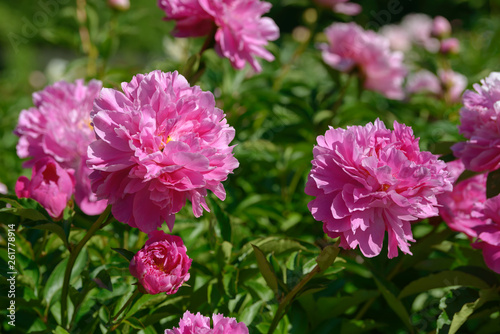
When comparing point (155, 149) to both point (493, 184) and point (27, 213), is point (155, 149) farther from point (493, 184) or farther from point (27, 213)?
point (493, 184)

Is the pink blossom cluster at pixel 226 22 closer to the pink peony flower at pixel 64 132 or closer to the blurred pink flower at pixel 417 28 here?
the pink peony flower at pixel 64 132

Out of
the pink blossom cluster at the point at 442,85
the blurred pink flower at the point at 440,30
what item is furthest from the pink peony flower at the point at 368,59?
the blurred pink flower at the point at 440,30

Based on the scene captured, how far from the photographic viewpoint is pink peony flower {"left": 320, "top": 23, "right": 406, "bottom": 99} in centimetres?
169

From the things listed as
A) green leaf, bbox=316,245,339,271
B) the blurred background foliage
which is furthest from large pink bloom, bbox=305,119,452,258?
the blurred background foliage

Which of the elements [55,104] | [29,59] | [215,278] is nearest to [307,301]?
[215,278]

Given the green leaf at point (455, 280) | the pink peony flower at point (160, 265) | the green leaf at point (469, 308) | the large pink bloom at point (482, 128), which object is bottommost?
the green leaf at point (455, 280)

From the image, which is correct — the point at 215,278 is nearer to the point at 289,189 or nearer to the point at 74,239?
the point at 74,239

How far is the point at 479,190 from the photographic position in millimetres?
1024

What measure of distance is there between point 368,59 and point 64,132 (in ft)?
3.67

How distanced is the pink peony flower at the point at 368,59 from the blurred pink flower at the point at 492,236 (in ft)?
3.06

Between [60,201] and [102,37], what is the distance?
1237mm

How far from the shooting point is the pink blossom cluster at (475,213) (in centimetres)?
82

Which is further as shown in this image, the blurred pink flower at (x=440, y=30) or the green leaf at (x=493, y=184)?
A: the blurred pink flower at (x=440, y=30)

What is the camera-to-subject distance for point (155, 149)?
0.67 meters
